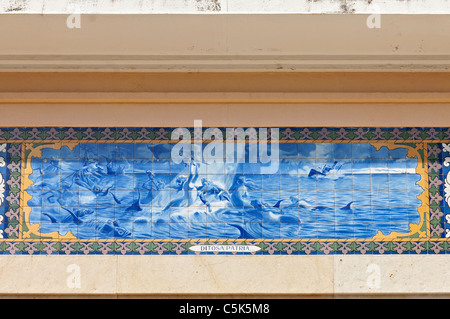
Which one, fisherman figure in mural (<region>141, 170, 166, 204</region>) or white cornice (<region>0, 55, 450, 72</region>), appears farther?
fisherman figure in mural (<region>141, 170, 166, 204</region>)

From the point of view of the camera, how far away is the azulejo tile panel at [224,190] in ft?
10.3

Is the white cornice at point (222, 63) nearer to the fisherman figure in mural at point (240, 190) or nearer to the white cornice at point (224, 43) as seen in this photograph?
the white cornice at point (224, 43)

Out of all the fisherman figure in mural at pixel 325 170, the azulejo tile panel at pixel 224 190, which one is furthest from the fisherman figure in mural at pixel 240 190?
the fisherman figure in mural at pixel 325 170

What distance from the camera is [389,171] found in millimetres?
3176

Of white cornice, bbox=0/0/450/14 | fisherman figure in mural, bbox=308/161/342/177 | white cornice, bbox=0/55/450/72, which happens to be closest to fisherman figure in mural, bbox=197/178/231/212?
fisherman figure in mural, bbox=308/161/342/177

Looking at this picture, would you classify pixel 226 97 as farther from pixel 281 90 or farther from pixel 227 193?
pixel 227 193

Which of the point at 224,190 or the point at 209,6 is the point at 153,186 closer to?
the point at 224,190

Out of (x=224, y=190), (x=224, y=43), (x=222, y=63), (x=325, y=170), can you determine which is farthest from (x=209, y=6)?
(x=325, y=170)

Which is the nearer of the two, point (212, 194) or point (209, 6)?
point (209, 6)

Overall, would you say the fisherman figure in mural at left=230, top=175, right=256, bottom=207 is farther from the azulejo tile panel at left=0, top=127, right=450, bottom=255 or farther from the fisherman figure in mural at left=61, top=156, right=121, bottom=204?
the fisherman figure in mural at left=61, top=156, right=121, bottom=204

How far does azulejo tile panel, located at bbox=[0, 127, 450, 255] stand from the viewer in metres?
3.13

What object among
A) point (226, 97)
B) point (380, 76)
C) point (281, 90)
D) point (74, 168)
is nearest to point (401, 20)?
point (380, 76)

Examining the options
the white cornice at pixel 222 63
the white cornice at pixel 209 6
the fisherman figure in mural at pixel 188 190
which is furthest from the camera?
the fisherman figure in mural at pixel 188 190

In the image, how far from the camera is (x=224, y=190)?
3164 mm
